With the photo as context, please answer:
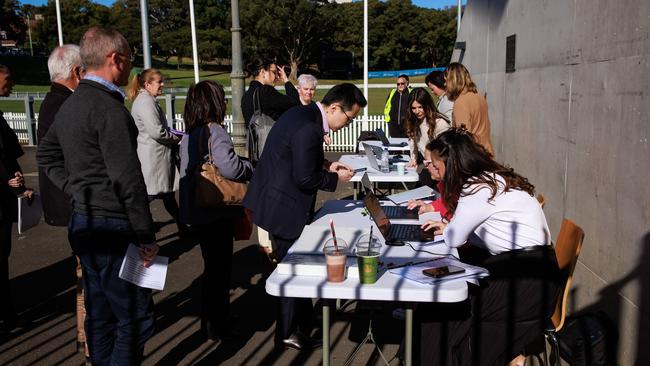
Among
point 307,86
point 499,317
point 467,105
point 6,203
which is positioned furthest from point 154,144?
point 499,317

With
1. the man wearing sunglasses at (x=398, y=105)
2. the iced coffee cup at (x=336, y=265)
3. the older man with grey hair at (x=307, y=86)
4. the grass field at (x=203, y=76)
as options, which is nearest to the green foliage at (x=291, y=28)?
the grass field at (x=203, y=76)

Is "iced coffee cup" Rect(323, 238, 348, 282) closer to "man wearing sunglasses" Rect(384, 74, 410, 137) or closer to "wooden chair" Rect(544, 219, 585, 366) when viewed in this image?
"wooden chair" Rect(544, 219, 585, 366)

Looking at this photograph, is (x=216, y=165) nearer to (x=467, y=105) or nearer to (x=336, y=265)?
(x=336, y=265)

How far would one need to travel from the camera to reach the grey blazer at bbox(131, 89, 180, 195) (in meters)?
5.50

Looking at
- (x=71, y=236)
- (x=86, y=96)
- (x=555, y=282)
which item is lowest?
(x=555, y=282)

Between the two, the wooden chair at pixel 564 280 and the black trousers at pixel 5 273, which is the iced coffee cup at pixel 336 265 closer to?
the wooden chair at pixel 564 280

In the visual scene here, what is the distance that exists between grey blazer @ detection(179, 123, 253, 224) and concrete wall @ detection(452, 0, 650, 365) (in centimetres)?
234

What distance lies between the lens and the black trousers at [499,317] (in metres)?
2.71

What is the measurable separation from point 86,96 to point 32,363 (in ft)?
6.93

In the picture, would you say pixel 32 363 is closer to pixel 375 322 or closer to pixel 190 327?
pixel 190 327

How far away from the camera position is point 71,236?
8.55 ft

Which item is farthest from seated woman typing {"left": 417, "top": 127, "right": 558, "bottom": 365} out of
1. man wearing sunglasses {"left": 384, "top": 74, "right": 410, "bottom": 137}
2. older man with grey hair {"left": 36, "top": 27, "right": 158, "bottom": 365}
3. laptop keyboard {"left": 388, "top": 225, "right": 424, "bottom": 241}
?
man wearing sunglasses {"left": 384, "top": 74, "right": 410, "bottom": 137}

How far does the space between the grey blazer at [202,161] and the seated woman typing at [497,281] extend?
1.51 m

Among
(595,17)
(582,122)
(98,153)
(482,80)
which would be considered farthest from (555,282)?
(482,80)
